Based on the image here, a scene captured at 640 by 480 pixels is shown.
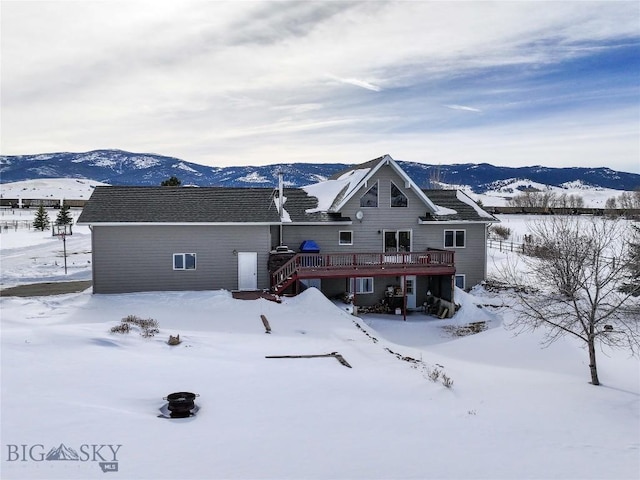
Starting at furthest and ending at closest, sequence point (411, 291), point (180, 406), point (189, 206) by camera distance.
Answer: point (411, 291) → point (189, 206) → point (180, 406)

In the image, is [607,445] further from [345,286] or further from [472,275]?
[472,275]

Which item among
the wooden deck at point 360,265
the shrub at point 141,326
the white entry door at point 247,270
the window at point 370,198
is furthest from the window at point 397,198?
the shrub at point 141,326

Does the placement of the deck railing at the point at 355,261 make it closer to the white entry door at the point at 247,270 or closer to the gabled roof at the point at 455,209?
the white entry door at the point at 247,270

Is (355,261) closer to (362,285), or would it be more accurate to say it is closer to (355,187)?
(362,285)

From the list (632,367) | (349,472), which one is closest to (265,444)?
(349,472)

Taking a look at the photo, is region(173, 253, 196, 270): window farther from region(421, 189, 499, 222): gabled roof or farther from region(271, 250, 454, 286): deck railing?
region(421, 189, 499, 222): gabled roof

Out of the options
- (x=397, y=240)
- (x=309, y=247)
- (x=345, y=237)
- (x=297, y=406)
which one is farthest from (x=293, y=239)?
(x=297, y=406)

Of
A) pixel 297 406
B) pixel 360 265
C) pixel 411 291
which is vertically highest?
pixel 360 265
